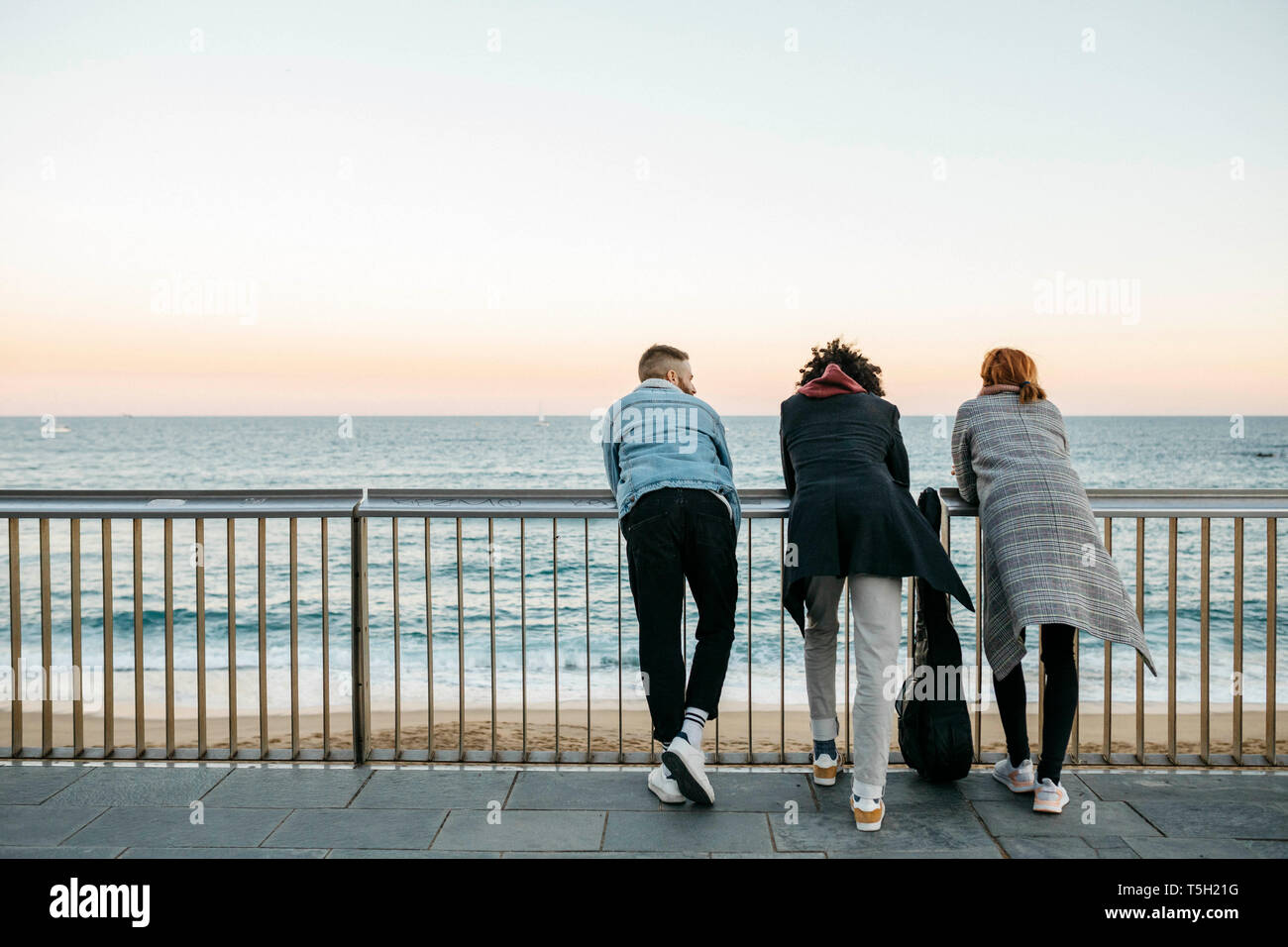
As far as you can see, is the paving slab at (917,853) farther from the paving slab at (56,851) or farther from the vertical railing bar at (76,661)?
the vertical railing bar at (76,661)

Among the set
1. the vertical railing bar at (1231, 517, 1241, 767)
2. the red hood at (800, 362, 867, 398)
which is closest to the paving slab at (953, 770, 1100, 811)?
the vertical railing bar at (1231, 517, 1241, 767)

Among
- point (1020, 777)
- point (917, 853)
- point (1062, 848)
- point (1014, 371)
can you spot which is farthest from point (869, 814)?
point (1014, 371)

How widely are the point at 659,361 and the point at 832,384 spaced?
75 centimetres

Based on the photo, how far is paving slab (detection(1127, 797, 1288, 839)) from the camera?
126 inches

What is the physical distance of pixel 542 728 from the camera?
812 cm

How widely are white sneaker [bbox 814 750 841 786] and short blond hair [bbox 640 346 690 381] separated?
1.73 meters

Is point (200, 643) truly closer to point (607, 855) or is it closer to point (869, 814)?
point (607, 855)

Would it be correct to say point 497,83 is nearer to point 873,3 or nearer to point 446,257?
point 873,3

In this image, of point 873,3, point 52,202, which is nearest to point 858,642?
point 873,3

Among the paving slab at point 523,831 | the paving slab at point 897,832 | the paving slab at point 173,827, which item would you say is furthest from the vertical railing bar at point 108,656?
the paving slab at point 897,832

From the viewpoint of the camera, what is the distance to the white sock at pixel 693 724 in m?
3.49

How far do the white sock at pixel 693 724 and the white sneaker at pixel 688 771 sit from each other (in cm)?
8

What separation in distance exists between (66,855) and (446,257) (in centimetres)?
2532
